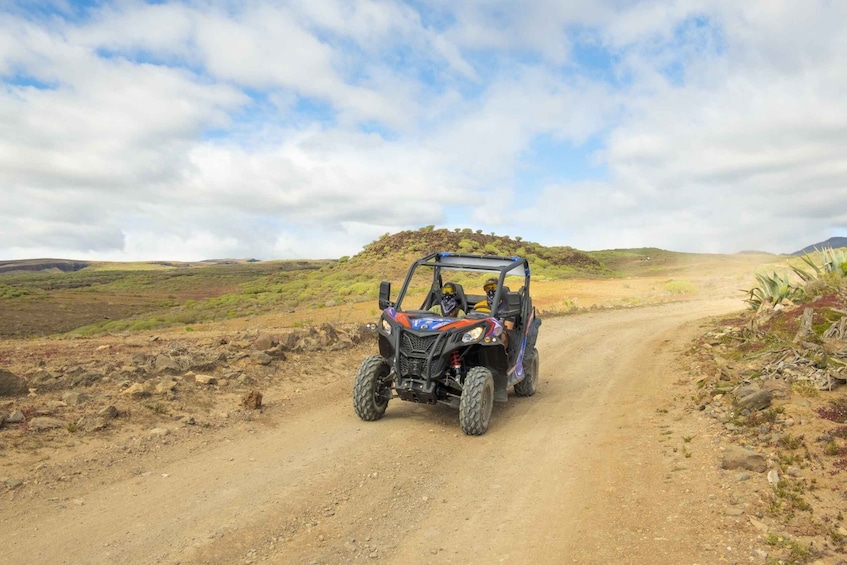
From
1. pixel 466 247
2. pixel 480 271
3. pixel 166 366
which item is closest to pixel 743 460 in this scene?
pixel 480 271

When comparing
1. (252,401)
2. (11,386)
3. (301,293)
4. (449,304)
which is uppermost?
(449,304)

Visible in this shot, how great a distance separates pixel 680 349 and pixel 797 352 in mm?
5534

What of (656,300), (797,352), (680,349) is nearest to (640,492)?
(797,352)

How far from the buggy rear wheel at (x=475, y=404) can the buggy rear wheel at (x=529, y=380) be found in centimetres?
217

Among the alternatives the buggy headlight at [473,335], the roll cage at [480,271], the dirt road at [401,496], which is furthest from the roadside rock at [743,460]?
the roll cage at [480,271]

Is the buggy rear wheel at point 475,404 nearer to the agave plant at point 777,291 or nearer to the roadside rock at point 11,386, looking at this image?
the roadside rock at point 11,386

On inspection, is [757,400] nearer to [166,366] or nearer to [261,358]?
[261,358]

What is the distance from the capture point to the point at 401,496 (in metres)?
5.62

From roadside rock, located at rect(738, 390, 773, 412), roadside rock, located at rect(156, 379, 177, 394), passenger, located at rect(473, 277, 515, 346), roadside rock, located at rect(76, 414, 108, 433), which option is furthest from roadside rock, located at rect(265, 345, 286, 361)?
roadside rock, located at rect(738, 390, 773, 412)

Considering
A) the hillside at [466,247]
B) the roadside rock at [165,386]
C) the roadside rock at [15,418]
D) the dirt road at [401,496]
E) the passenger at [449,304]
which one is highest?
the hillside at [466,247]

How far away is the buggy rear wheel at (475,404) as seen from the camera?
24.1 feet

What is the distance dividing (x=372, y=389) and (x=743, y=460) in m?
4.38

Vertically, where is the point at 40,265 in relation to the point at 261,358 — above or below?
above

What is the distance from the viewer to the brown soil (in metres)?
4.53
